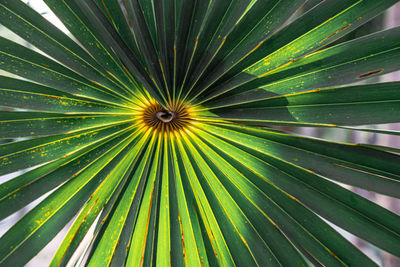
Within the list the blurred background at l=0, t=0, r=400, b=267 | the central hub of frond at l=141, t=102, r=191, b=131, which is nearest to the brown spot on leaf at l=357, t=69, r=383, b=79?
the blurred background at l=0, t=0, r=400, b=267

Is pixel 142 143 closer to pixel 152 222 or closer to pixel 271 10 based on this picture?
pixel 152 222

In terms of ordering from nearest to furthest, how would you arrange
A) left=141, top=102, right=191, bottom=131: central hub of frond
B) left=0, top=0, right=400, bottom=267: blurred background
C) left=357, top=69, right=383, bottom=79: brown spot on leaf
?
left=357, top=69, right=383, bottom=79: brown spot on leaf → left=141, top=102, right=191, bottom=131: central hub of frond → left=0, top=0, right=400, bottom=267: blurred background

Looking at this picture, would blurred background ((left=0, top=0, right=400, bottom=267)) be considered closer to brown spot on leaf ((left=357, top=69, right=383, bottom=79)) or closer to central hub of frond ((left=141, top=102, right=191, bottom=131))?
brown spot on leaf ((left=357, top=69, right=383, bottom=79))

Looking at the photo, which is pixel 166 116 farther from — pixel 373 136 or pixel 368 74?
pixel 373 136

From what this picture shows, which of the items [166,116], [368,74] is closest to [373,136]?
[368,74]

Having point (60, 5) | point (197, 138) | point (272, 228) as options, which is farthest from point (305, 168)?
point (60, 5)

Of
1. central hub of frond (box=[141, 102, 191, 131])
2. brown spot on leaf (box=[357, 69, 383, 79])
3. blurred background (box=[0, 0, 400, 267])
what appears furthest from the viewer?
blurred background (box=[0, 0, 400, 267])

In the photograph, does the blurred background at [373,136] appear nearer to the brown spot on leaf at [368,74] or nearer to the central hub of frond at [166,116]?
the brown spot on leaf at [368,74]

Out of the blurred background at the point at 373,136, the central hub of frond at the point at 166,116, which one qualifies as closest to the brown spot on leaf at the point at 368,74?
the blurred background at the point at 373,136
